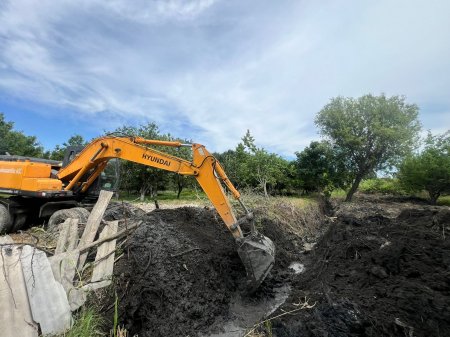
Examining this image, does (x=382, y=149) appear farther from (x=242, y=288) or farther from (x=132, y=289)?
(x=132, y=289)

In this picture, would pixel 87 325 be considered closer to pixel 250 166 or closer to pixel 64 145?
pixel 250 166

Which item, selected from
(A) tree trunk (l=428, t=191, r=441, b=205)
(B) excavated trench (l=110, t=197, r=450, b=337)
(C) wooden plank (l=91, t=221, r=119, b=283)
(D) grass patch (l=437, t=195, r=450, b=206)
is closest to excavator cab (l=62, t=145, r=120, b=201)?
(B) excavated trench (l=110, t=197, r=450, b=337)

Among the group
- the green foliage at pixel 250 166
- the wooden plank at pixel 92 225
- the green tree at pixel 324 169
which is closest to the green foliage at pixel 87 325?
the wooden plank at pixel 92 225

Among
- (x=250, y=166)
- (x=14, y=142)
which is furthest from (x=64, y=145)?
(x=250, y=166)

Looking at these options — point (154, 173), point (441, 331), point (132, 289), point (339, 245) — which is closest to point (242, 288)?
point (132, 289)

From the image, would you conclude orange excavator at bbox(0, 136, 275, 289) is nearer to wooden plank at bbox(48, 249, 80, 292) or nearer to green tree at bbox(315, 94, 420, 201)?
wooden plank at bbox(48, 249, 80, 292)

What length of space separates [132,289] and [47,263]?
1.18 m

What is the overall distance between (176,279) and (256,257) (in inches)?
53.8

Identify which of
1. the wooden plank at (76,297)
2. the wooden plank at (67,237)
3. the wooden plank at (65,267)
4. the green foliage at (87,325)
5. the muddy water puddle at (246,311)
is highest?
the wooden plank at (67,237)

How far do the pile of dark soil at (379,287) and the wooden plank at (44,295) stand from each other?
2.73m

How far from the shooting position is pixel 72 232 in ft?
16.9

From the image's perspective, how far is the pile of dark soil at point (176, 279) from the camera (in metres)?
4.52

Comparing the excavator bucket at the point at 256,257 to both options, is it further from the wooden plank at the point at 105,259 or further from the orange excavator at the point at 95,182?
the wooden plank at the point at 105,259

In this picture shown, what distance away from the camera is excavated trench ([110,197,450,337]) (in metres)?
4.06
